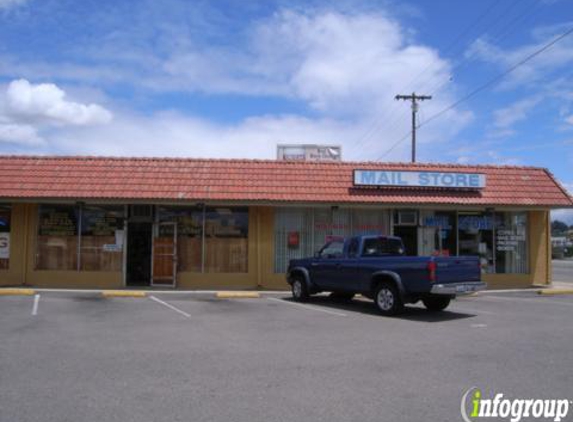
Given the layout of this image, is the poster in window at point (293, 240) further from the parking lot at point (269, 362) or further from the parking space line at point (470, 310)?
the parking space line at point (470, 310)

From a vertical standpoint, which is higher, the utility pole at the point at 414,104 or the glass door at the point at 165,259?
the utility pole at the point at 414,104

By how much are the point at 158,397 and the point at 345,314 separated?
759 centimetres

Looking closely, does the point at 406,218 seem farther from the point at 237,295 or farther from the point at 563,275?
the point at 563,275

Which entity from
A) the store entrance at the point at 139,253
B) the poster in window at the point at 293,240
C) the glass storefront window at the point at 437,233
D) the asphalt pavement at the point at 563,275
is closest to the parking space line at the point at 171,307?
the store entrance at the point at 139,253

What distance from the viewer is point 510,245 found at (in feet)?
68.7

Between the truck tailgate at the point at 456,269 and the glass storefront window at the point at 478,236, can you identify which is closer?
the truck tailgate at the point at 456,269

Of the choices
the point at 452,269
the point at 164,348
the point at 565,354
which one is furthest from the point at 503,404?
the point at 452,269

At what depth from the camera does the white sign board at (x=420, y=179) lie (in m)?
19.8

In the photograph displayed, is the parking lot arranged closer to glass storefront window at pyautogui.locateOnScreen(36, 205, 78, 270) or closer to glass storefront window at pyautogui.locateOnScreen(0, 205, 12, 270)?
glass storefront window at pyautogui.locateOnScreen(36, 205, 78, 270)

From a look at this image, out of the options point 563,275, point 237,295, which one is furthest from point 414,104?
point 237,295

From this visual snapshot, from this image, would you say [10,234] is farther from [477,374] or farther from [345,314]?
[477,374]

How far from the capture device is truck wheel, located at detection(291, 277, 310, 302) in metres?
15.9

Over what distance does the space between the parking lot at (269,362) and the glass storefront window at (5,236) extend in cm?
674

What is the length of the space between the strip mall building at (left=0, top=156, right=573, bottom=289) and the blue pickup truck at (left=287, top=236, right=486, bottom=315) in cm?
394
